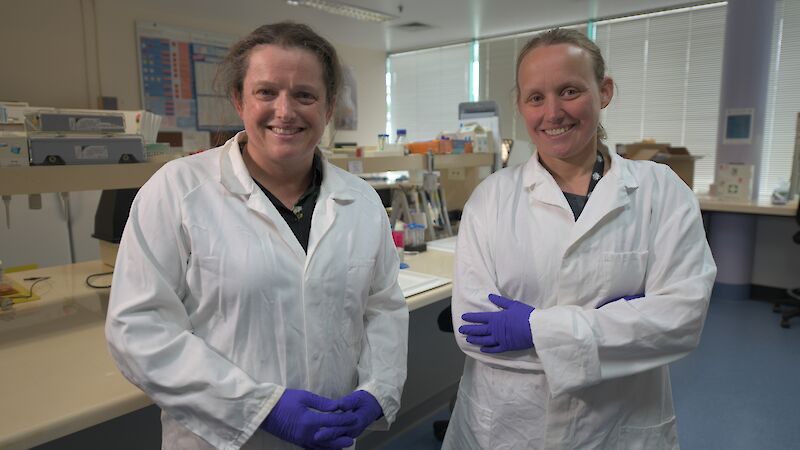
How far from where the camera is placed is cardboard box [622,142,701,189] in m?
4.11

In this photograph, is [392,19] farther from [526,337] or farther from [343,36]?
[526,337]

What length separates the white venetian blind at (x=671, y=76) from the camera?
4656mm

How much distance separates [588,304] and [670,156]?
3.48 m

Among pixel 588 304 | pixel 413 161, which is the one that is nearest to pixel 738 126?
pixel 413 161

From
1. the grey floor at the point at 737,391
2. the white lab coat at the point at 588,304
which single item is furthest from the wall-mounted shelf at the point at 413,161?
the grey floor at the point at 737,391

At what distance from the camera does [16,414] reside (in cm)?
100

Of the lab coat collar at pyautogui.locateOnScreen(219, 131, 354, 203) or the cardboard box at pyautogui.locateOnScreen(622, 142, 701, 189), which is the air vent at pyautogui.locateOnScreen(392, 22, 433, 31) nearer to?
the cardboard box at pyautogui.locateOnScreen(622, 142, 701, 189)

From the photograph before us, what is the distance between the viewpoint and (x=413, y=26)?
5.50 m

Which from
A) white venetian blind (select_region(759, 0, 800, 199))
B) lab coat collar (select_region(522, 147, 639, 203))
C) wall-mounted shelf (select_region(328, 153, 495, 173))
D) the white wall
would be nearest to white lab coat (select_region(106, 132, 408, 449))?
lab coat collar (select_region(522, 147, 639, 203))

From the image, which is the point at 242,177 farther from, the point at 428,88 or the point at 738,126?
the point at 428,88

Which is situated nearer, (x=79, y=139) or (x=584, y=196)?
(x=584, y=196)

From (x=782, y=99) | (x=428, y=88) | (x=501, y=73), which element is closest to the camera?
(x=782, y=99)

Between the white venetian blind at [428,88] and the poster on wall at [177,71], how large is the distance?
2384mm

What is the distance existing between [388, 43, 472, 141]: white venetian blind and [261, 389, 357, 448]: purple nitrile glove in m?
5.72
